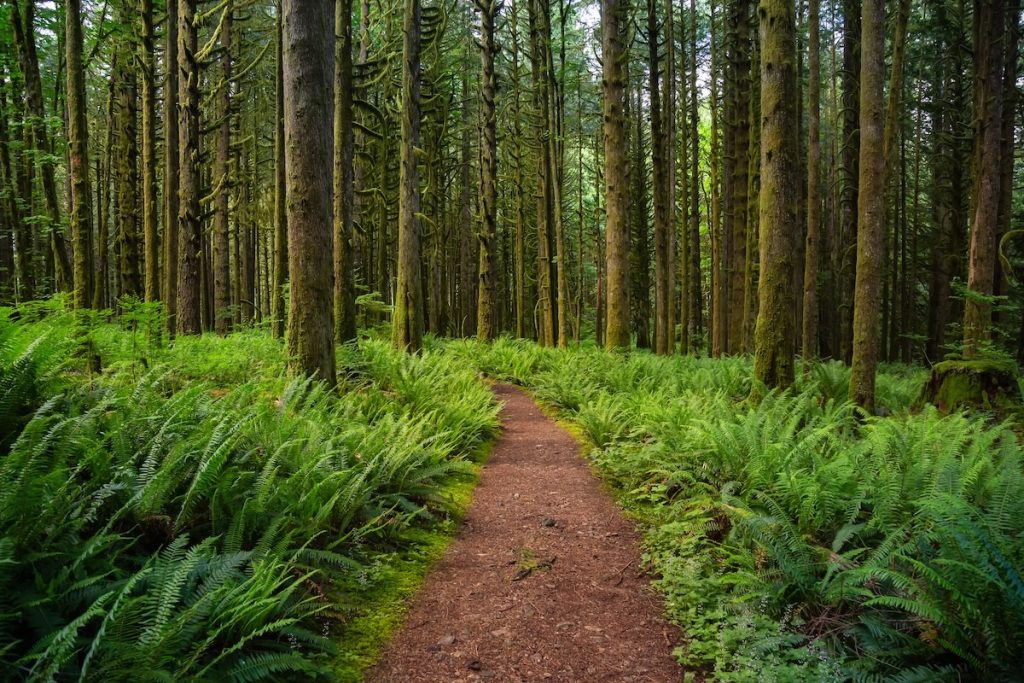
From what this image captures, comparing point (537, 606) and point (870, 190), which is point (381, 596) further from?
point (870, 190)

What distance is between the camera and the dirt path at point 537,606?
106 inches

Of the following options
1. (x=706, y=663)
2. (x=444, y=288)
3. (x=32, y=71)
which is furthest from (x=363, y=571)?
(x=444, y=288)

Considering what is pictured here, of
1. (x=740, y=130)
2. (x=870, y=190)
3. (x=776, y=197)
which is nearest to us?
(x=870, y=190)

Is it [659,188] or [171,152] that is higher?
[659,188]

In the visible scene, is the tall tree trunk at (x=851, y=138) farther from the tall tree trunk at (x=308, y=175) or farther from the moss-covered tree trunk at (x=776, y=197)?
the tall tree trunk at (x=308, y=175)

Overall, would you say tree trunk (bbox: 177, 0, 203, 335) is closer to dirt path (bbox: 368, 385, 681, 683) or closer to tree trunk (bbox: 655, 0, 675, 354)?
dirt path (bbox: 368, 385, 681, 683)

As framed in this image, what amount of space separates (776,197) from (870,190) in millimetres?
1089

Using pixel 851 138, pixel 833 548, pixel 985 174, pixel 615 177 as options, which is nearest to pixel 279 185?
pixel 615 177

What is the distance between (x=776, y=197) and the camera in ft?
22.5

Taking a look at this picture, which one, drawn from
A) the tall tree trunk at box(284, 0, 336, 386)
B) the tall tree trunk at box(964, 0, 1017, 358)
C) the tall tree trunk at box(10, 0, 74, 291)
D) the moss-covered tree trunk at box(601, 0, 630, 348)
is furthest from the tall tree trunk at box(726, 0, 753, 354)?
the tall tree trunk at box(10, 0, 74, 291)

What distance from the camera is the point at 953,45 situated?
16.0 m

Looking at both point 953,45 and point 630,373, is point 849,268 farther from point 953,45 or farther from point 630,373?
point 630,373

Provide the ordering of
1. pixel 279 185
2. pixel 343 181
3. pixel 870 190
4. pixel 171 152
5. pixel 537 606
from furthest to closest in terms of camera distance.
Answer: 1. pixel 171 152
2. pixel 279 185
3. pixel 343 181
4. pixel 870 190
5. pixel 537 606

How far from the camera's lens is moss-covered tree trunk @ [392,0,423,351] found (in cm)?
1112
